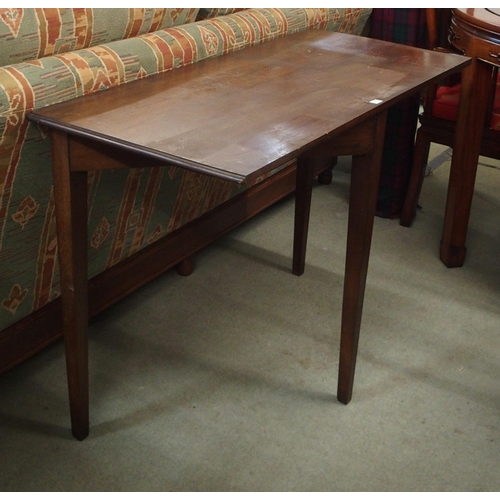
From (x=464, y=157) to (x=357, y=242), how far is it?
0.71 meters

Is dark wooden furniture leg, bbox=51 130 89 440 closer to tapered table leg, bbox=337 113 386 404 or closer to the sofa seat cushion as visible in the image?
tapered table leg, bbox=337 113 386 404

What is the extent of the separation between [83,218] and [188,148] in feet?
0.94

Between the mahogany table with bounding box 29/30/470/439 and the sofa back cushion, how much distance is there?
123 mm

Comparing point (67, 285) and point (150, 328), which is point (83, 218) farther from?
point (150, 328)

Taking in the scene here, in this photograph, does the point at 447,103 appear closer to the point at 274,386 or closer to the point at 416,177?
the point at 416,177

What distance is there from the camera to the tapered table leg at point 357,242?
1267 mm

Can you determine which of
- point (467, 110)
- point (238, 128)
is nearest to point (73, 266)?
point (238, 128)

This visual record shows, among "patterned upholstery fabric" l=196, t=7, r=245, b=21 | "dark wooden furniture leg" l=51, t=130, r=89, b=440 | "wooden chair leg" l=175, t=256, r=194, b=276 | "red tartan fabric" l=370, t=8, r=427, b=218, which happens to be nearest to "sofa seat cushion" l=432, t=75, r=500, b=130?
"red tartan fabric" l=370, t=8, r=427, b=218

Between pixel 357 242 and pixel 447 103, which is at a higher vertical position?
pixel 447 103

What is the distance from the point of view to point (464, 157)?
189 cm

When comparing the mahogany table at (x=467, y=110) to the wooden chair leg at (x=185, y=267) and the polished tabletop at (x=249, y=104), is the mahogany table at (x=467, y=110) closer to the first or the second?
the polished tabletop at (x=249, y=104)

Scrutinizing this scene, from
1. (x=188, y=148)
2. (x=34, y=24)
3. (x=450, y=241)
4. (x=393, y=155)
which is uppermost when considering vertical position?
(x=34, y=24)
